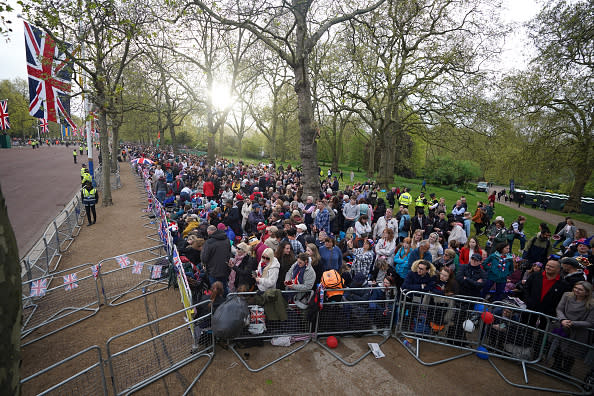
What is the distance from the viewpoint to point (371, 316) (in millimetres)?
5543

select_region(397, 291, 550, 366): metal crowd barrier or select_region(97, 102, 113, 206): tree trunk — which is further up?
select_region(97, 102, 113, 206): tree trunk

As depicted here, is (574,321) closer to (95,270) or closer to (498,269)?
(498,269)

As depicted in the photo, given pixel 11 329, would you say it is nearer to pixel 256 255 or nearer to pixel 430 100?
pixel 256 255

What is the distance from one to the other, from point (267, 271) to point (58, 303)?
4.79 m

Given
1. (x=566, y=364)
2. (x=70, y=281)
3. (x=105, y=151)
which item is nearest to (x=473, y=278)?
(x=566, y=364)

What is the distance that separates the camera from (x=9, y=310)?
1.78 m

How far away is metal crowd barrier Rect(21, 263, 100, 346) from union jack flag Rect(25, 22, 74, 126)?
898 cm

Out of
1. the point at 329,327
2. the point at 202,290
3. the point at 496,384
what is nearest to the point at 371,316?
the point at 329,327

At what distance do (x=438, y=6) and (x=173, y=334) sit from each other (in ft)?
68.1

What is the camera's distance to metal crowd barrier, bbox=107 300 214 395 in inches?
165

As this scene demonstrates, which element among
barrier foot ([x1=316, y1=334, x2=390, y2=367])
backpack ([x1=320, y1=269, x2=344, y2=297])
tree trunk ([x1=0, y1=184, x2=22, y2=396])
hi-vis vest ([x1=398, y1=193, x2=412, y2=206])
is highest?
tree trunk ([x1=0, y1=184, x2=22, y2=396])

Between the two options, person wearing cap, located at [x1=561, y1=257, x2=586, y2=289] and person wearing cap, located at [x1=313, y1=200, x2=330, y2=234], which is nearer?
person wearing cap, located at [x1=561, y1=257, x2=586, y2=289]

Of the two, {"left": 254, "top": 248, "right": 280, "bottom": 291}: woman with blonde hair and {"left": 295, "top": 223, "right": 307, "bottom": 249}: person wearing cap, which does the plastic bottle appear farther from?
{"left": 295, "top": 223, "right": 307, "bottom": 249}: person wearing cap

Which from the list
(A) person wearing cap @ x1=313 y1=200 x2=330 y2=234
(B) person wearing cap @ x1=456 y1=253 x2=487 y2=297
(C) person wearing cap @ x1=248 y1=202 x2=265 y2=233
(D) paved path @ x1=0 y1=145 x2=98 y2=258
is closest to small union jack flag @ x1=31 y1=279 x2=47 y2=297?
(D) paved path @ x1=0 y1=145 x2=98 y2=258
